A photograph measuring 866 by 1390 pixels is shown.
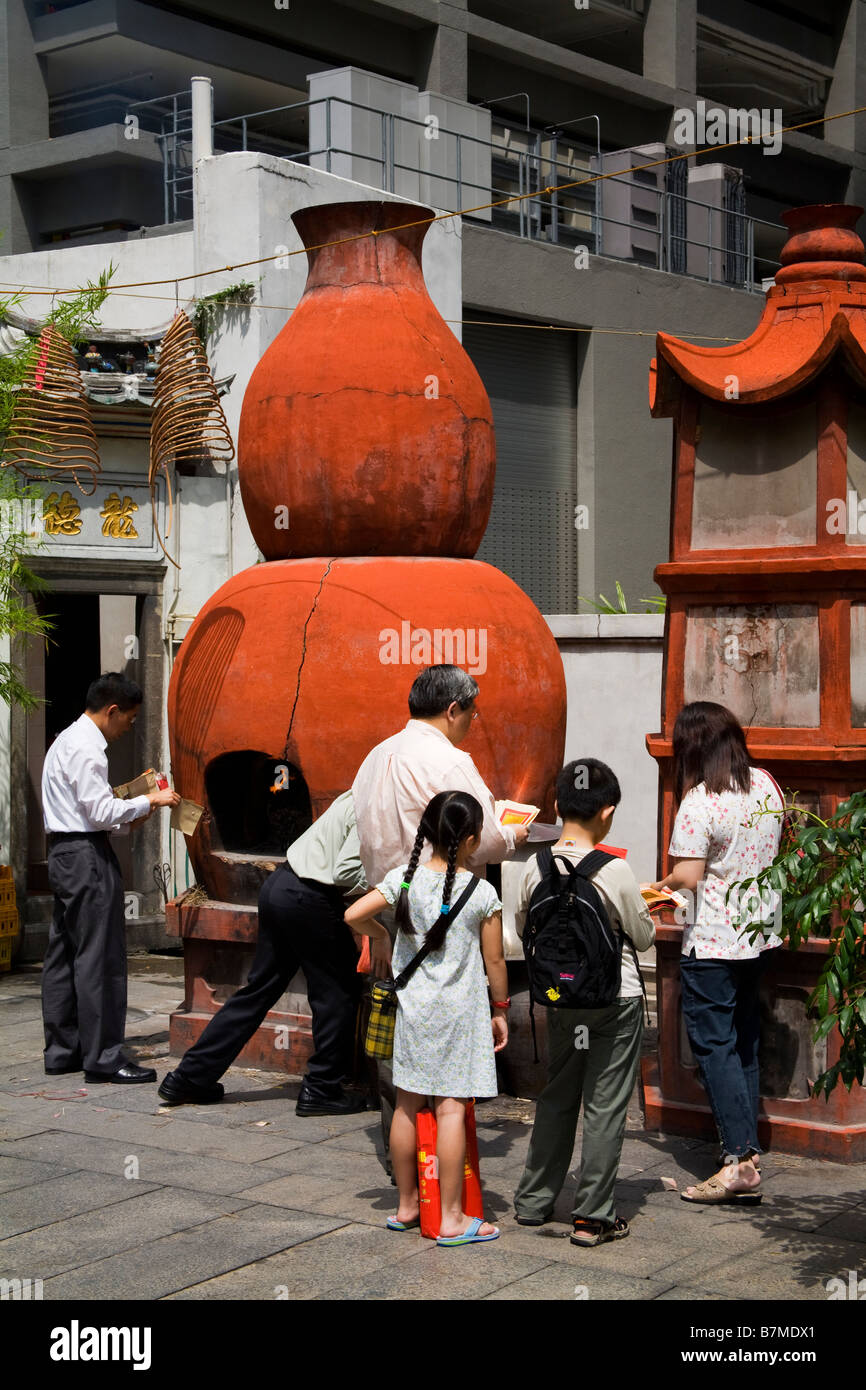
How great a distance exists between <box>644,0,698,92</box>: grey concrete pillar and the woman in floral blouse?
1938 centimetres

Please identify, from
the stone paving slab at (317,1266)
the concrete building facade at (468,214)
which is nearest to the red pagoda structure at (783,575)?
the stone paving slab at (317,1266)

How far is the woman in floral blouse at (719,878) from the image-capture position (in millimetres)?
5699

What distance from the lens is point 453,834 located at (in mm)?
5070

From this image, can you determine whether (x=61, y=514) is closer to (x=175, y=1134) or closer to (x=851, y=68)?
(x=175, y=1134)

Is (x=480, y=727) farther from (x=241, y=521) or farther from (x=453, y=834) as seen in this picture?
(x=241, y=521)

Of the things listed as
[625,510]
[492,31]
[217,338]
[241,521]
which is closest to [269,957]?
[241,521]

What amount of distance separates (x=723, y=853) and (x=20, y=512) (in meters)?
6.47

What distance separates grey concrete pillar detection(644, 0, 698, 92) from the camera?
74.5 feet

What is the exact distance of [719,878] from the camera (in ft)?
18.9

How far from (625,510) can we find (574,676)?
7570 mm

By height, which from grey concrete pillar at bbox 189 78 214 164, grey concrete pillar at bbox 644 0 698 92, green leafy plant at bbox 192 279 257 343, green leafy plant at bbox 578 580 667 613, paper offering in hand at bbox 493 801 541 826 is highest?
grey concrete pillar at bbox 644 0 698 92

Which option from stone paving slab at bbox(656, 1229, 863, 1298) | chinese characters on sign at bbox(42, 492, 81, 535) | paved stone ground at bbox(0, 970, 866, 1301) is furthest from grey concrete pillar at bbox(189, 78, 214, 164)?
stone paving slab at bbox(656, 1229, 863, 1298)

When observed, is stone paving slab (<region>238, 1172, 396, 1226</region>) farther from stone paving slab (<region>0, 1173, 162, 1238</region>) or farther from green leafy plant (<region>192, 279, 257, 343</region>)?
green leafy plant (<region>192, 279, 257, 343</region>)

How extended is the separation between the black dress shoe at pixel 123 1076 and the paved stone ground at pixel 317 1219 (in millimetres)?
203
